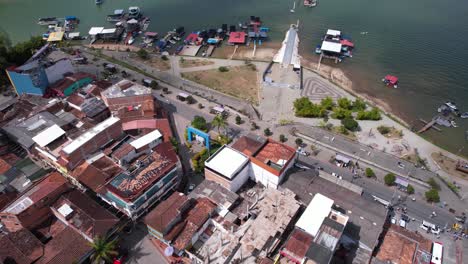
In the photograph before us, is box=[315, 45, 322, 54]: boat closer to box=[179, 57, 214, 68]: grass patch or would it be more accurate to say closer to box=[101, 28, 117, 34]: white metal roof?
box=[179, 57, 214, 68]: grass patch

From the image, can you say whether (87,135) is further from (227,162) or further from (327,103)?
(327,103)

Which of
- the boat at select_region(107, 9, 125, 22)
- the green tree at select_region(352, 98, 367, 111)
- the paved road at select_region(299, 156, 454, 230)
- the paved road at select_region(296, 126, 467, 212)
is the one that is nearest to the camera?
the paved road at select_region(299, 156, 454, 230)

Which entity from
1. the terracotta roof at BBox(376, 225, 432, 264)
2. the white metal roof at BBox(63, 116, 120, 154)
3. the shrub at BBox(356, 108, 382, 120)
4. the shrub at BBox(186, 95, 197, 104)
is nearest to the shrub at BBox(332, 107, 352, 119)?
the shrub at BBox(356, 108, 382, 120)

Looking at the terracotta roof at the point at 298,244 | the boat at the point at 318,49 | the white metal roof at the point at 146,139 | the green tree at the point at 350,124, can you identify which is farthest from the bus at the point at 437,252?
the boat at the point at 318,49

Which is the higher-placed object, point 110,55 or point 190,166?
point 110,55

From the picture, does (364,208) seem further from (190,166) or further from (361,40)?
(361,40)

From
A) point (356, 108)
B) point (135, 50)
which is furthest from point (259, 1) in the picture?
point (356, 108)

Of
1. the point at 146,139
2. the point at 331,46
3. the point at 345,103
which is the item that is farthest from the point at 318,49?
the point at 146,139
